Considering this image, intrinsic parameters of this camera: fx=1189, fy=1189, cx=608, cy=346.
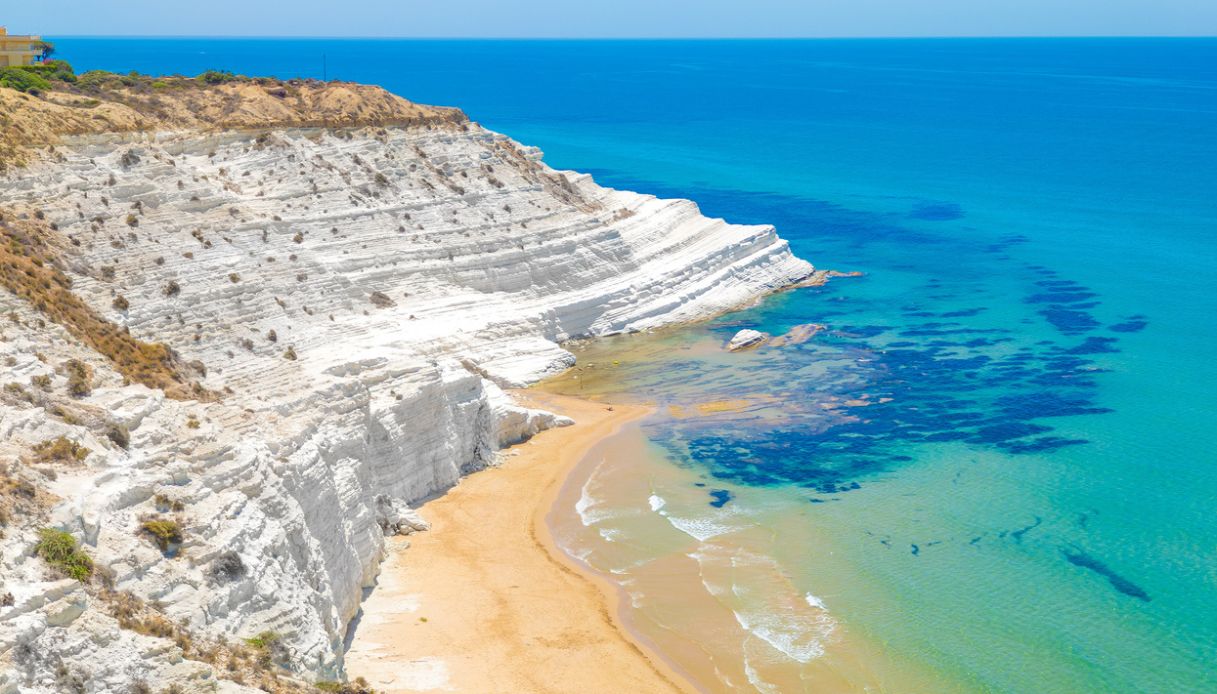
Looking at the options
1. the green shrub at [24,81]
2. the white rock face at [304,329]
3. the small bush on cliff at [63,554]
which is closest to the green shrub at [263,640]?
the white rock face at [304,329]

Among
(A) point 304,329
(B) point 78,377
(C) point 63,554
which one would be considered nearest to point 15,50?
(A) point 304,329

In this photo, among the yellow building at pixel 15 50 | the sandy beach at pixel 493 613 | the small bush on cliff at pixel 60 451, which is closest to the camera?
the small bush on cliff at pixel 60 451

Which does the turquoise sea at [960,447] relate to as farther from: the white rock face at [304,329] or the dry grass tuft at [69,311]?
the dry grass tuft at [69,311]

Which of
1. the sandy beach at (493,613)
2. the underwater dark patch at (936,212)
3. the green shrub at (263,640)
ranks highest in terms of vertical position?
the underwater dark patch at (936,212)

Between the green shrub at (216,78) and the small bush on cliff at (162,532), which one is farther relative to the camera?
the green shrub at (216,78)

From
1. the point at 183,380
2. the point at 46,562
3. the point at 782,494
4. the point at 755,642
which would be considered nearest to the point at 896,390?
the point at 782,494

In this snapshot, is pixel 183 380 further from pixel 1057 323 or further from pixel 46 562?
pixel 1057 323

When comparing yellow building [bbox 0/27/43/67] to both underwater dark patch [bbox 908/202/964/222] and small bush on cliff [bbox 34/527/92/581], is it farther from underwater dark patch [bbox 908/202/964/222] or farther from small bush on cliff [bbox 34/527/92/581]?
underwater dark patch [bbox 908/202/964/222]
